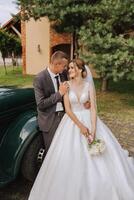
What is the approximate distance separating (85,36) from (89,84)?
23.9 feet

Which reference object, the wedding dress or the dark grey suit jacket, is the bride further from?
the dark grey suit jacket

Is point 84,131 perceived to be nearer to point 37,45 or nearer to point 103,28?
point 103,28

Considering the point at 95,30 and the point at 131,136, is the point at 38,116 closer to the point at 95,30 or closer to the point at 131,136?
the point at 131,136

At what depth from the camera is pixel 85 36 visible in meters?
11.7

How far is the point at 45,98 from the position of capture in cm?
477

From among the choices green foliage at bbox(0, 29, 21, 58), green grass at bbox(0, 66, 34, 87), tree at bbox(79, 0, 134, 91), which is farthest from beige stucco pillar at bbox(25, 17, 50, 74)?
tree at bbox(79, 0, 134, 91)

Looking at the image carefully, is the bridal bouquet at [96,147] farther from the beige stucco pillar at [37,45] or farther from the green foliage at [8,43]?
the green foliage at [8,43]

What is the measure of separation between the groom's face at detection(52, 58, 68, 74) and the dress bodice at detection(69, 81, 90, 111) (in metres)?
0.31

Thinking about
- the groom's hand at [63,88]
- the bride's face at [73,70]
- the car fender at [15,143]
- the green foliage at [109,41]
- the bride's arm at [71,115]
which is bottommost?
the car fender at [15,143]

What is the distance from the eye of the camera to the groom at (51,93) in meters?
4.62

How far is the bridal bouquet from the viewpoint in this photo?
4355mm

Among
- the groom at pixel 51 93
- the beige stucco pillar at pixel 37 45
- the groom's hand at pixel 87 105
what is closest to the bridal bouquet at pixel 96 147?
the groom's hand at pixel 87 105

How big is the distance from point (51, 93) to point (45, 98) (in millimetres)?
115

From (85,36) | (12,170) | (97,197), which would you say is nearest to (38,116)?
(12,170)
